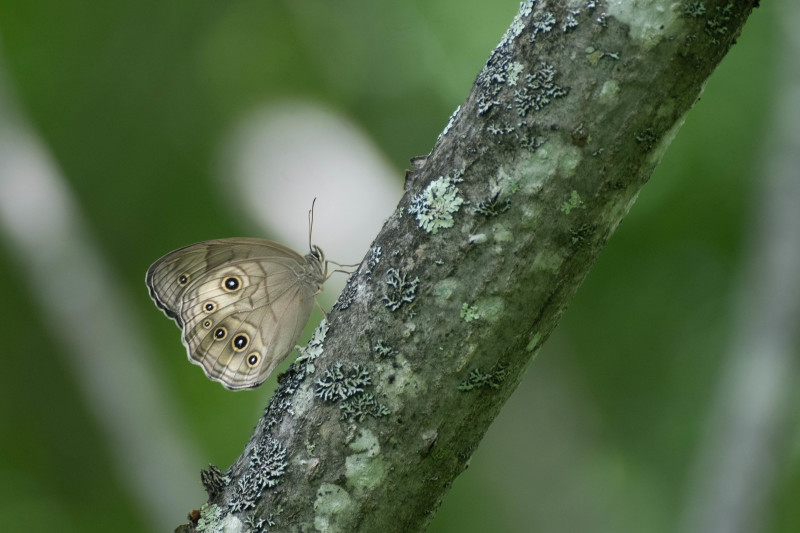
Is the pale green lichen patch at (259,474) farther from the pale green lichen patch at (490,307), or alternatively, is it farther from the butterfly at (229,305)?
the butterfly at (229,305)

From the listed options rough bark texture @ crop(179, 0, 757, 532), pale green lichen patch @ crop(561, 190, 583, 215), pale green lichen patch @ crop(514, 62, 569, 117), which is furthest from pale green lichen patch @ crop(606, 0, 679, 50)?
pale green lichen patch @ crop(561, 190, 583, 215)

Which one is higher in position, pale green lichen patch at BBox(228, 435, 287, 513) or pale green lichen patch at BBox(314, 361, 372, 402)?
pale green lichen patch at BBox(314, 361, 372, 402)

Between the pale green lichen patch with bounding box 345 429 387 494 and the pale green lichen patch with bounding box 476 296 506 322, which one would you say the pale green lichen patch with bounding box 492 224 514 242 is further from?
the pale green lichen patch with bounding box 345 429 387 494

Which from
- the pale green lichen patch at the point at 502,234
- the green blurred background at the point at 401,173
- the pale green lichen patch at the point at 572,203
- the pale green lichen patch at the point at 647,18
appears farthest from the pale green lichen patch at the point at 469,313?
the green blurred background at the point at 401,173

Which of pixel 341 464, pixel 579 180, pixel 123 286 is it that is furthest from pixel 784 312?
pixel 123 286

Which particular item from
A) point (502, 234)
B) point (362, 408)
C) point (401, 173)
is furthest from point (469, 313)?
point (401, 173)

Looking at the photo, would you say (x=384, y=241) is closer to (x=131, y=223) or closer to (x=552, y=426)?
(x=552, y=426)

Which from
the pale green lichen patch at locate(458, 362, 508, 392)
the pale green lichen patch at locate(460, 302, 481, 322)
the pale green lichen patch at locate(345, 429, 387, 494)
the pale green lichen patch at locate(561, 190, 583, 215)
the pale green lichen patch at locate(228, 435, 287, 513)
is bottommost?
the pale green lichen patch at locate(228, 435, 287, 513)

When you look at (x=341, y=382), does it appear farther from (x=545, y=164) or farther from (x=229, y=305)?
(x=229, y=305)
